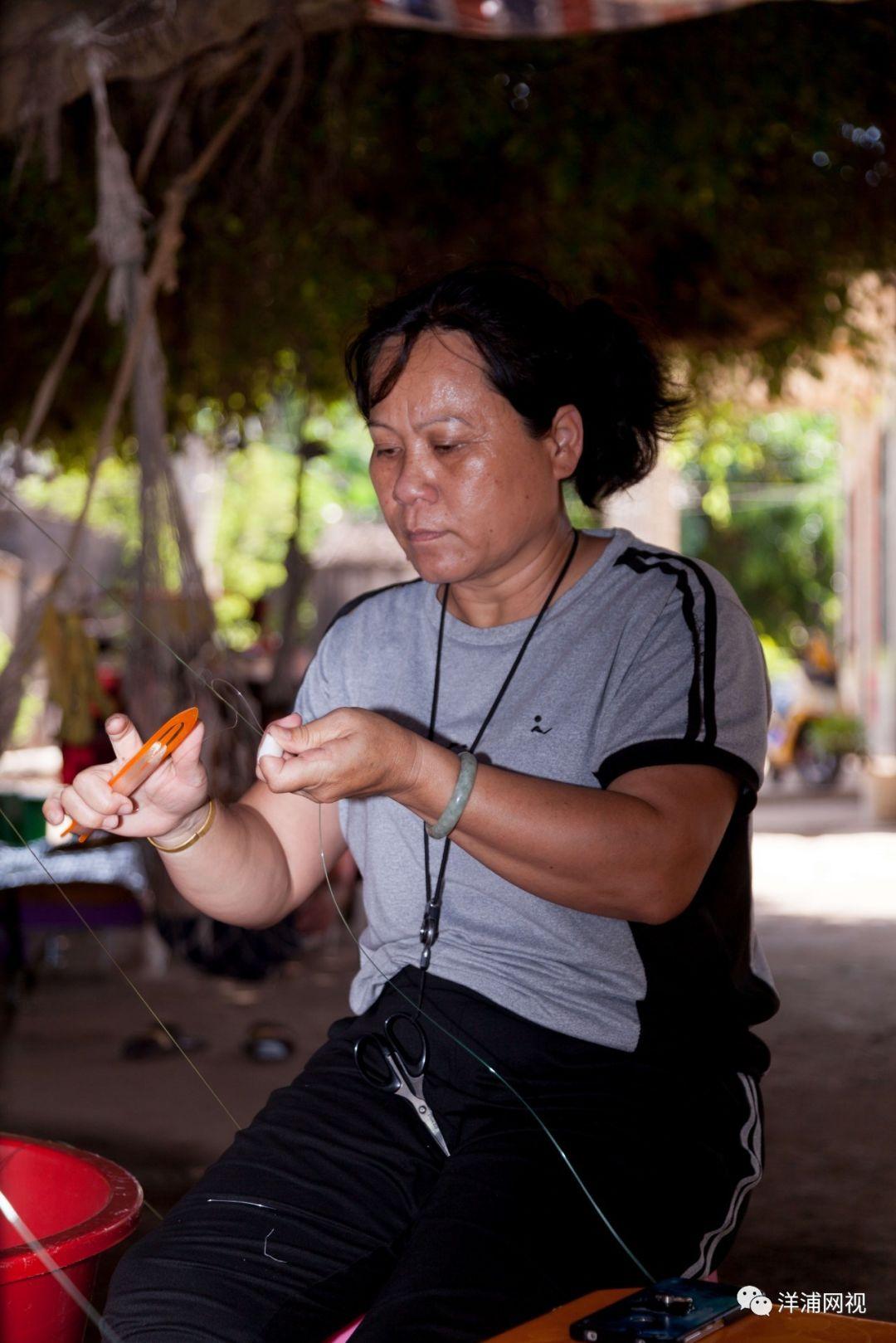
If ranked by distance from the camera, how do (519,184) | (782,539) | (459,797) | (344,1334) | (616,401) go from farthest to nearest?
(782,539) → (519,184) → (616,401) → (344,1334) → (459,797)

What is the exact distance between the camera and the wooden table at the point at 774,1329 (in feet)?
3.99

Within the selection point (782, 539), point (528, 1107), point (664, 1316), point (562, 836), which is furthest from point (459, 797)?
point (782, 539)

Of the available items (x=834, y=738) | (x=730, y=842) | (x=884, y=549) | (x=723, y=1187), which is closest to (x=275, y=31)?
(x=730, y=842)

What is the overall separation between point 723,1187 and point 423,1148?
1.05 feet

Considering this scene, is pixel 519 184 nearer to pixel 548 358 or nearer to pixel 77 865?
pixel 548 358

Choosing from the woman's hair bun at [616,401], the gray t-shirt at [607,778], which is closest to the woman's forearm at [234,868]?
the gray t-shirt at [607,778]

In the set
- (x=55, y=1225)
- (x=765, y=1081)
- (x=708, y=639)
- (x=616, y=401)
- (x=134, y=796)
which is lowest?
(x=765, y=1081)

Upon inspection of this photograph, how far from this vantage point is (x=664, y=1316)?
48.1 inches

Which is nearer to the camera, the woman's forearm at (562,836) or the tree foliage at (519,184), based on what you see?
the woman's forearm at (562,836)

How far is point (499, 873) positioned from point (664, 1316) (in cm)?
43

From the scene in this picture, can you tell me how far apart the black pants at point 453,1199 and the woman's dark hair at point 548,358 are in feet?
2.23

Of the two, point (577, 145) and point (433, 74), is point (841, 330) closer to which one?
point (577, 145)

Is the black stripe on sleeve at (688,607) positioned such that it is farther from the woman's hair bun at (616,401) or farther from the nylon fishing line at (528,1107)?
the nylon fishing line at (528,1107)

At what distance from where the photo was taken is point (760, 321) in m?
5.93
